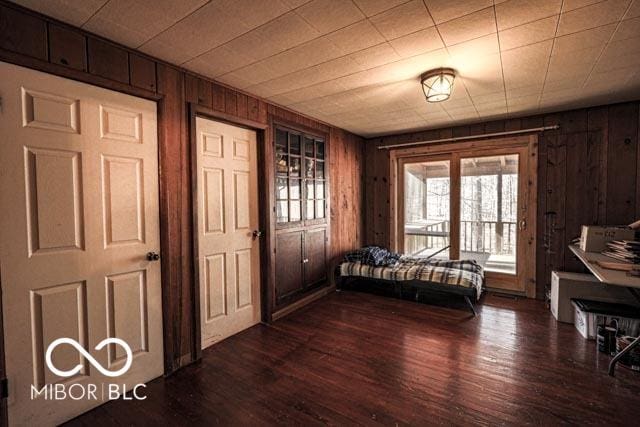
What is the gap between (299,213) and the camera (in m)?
3.57

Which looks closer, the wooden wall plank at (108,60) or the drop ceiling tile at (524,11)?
the drop ceiling tile at (524,11)

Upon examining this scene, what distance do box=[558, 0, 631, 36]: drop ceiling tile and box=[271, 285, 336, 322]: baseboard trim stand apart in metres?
3.31

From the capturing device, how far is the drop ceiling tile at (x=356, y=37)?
1.77m

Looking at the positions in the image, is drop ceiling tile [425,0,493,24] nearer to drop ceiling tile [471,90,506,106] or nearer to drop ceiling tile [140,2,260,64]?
drop ceiling tile [140,2,260,64]

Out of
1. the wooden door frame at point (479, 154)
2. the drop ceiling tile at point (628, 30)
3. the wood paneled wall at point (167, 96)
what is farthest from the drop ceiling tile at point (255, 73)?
the wooden door frame at point (479, 154)

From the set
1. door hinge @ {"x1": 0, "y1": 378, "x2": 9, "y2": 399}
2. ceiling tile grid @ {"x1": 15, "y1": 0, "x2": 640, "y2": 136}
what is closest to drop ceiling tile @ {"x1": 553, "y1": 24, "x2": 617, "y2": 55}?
ceiling tile grid @ {"x1": 15, "y1": 0, "x2": 640, "y2": 136}

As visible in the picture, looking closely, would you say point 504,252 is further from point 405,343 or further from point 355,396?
point 355,396

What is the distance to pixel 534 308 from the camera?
3.45 meters

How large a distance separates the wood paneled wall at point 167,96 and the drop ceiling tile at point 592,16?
244cm

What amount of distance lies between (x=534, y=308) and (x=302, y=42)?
3810 millimetres

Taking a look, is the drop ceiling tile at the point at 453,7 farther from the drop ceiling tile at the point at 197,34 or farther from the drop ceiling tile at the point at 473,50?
the drop ceiling tile at the point at 197,34

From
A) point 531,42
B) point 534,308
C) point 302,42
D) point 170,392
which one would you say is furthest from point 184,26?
point 534,308

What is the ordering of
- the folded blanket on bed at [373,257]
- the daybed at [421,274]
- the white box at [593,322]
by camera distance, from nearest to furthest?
the white box at [593,322] → the daybed at [421,274] → the folded blanket on bed at [373,257]

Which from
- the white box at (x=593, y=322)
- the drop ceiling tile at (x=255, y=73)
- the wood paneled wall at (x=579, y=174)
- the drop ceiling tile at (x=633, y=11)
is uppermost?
the drop ceiling tile at (x=255, y=73)
